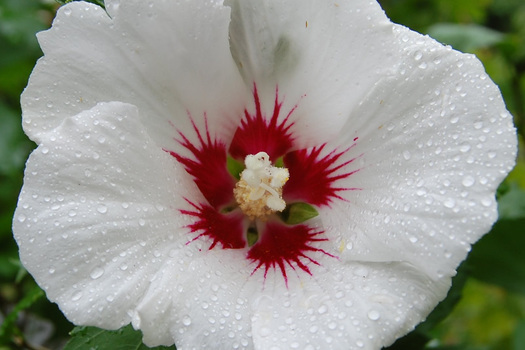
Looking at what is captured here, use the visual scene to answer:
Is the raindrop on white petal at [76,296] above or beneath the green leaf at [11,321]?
above

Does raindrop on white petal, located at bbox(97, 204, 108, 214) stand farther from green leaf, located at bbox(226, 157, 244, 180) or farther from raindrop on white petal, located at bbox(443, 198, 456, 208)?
raindrop on white petal, located at bbox(443, 198, 456, 208)

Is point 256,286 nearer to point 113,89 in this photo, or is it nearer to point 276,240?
point 276,240

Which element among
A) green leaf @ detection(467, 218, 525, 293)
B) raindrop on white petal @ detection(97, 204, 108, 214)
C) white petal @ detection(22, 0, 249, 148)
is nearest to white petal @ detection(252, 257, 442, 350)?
raindrop on white petal @ detection(97, 204, 108, 214)

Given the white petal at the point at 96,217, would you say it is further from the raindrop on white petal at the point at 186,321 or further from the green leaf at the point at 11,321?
the green leaf at the point at 11,321

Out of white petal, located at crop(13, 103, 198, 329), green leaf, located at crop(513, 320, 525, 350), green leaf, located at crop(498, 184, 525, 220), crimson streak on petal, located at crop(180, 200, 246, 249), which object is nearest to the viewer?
white petal, located at crop(13, 103, 198, 329)

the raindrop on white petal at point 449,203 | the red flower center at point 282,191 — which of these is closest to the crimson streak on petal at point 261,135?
the red flower center at point 282,191

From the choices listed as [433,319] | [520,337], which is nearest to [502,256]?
[520,337]

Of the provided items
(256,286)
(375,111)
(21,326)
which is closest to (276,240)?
(256,286)
